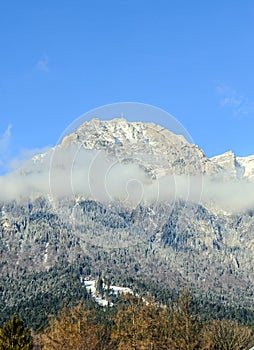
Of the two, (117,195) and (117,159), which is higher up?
(117,159)

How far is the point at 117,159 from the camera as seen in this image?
40.4m

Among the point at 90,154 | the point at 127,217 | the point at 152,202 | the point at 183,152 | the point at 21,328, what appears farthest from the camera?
the point at 21,328

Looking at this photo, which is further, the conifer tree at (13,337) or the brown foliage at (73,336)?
the conifer tree at (13,337)

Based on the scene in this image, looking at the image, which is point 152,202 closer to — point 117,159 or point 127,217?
point 117,159

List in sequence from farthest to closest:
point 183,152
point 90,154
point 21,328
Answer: point 21,328, point 183,152, point 90,154

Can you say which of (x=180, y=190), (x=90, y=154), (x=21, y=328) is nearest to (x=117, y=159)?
(x=90, y=154)

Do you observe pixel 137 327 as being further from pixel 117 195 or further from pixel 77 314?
pixel 117 195

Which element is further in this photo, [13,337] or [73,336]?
[13,337]

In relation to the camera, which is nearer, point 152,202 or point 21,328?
point 152,202

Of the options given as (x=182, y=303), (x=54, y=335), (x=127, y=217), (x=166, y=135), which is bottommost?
(x=54, y=335)

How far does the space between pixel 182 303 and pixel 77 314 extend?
37.1 feet

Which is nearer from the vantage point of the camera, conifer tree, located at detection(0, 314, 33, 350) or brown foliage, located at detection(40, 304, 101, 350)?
brown foliage, located at detection(40, 304, 101, 350)

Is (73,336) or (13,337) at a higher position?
(13,337)

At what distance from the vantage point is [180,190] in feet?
145
